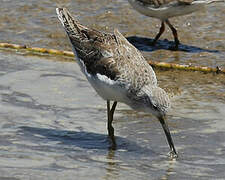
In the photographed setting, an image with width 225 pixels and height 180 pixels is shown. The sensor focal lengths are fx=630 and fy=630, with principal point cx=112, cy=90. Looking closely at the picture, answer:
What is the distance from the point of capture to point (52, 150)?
6.90m

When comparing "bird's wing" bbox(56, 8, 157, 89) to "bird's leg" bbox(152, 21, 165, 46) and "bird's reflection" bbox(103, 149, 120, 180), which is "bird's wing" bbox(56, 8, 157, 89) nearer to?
"bird's reflection" bbox(103, 149, 120, 180)

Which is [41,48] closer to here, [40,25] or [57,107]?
[40,25]

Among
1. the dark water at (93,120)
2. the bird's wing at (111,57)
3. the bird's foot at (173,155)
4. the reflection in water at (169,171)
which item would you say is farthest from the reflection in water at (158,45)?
the reflection in water at (169,171)

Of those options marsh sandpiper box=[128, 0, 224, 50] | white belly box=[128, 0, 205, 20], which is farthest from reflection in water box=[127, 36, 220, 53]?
white belly box=[128, 0, 205, 20]

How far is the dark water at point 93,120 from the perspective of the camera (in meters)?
6.45

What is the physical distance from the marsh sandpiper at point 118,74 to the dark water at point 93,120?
0.37 meters

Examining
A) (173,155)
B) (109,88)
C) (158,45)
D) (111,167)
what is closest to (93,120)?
(109,88)

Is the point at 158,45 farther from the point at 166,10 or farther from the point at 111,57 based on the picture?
the point at 111,57

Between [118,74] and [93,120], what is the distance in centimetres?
115

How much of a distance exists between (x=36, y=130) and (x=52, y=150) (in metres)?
0.68

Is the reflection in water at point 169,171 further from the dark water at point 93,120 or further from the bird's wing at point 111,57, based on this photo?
the bird's wing at point 111,57

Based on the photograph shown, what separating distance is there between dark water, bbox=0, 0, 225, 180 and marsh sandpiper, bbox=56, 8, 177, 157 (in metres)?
0.37

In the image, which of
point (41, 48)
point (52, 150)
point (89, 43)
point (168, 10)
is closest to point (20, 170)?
point (52, 150)

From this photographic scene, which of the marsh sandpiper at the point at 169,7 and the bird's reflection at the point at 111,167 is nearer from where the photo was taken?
the bird's reflection at the point at 111,167
